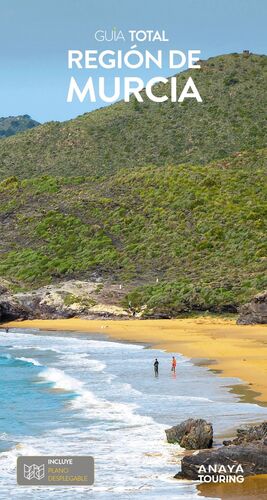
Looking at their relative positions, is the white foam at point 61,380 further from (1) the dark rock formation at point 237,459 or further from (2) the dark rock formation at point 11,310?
(2) the dark rock formation at point 11,310

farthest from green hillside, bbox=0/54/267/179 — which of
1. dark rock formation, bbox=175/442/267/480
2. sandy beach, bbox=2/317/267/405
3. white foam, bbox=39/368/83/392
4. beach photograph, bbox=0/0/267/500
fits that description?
dark rock formation, bbox=175/442/267/480

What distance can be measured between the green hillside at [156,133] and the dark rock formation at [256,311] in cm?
6335

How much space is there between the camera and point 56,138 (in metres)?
132

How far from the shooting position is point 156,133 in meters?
127

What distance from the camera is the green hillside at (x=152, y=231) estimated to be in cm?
7219

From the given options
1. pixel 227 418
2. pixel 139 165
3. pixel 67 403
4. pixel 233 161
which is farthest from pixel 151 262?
pixel 227 418

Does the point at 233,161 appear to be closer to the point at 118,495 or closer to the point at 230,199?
the point at 230,199

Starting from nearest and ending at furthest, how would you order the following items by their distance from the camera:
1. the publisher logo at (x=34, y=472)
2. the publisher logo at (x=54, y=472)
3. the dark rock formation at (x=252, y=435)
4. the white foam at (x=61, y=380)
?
the publisher logo at (x=54, y=472) < the publisher logo at (x=34, y=472) < the dark rock formation at (x=252, y=435) < the white foam at (x=61, y=380)

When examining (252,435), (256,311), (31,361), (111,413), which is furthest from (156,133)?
(252,435)

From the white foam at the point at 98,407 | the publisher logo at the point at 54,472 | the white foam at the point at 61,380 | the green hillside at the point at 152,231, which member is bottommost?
the publisher logo at the point at 54,472

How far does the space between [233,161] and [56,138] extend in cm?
3378

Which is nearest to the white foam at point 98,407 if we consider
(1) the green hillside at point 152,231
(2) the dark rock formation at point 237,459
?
(2) the dark rock formation at point 237,459

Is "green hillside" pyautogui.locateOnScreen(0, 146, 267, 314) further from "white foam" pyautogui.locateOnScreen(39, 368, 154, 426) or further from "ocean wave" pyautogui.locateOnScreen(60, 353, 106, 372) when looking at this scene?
"white foam" pyautogui.locateOnScreen(39, 368, 154, 426)

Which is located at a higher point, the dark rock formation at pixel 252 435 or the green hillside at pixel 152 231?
the green hillside at pixel 152 231
